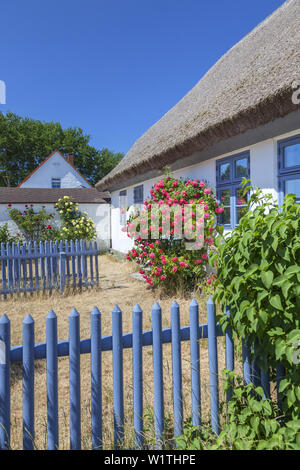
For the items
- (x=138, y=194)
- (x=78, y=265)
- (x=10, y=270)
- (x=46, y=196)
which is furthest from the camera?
(x=46, y=196)

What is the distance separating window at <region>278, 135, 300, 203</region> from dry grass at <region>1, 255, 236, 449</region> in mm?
2094

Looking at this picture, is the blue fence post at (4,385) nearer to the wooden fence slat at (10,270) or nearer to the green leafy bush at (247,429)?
the green leafy bush at (247,429)

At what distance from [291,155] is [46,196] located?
14020 mm

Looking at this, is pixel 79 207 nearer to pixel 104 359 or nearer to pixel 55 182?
pixel 55 182

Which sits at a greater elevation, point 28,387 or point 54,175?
point 54,175

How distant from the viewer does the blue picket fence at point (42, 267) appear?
20.4ft

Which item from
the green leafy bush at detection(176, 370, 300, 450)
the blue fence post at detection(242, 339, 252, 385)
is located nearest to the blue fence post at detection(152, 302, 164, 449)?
the green leafy bush at detection(176, 370, 300, 450)

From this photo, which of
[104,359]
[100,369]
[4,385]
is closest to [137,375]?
[100,369]

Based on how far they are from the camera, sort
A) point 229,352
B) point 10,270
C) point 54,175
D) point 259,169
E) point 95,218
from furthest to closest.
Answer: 1. point 54,175
2. point 95,218
3. point 10,270
4. point 259,169
5. point 229,352

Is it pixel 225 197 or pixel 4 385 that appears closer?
pixel 4 385

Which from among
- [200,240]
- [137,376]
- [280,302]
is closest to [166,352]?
[137,376]

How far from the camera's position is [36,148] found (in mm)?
35500

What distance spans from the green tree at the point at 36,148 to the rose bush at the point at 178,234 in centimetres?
3118

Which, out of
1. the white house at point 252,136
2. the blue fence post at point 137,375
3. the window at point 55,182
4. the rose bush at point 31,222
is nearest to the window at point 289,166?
the white house at point 252,136
